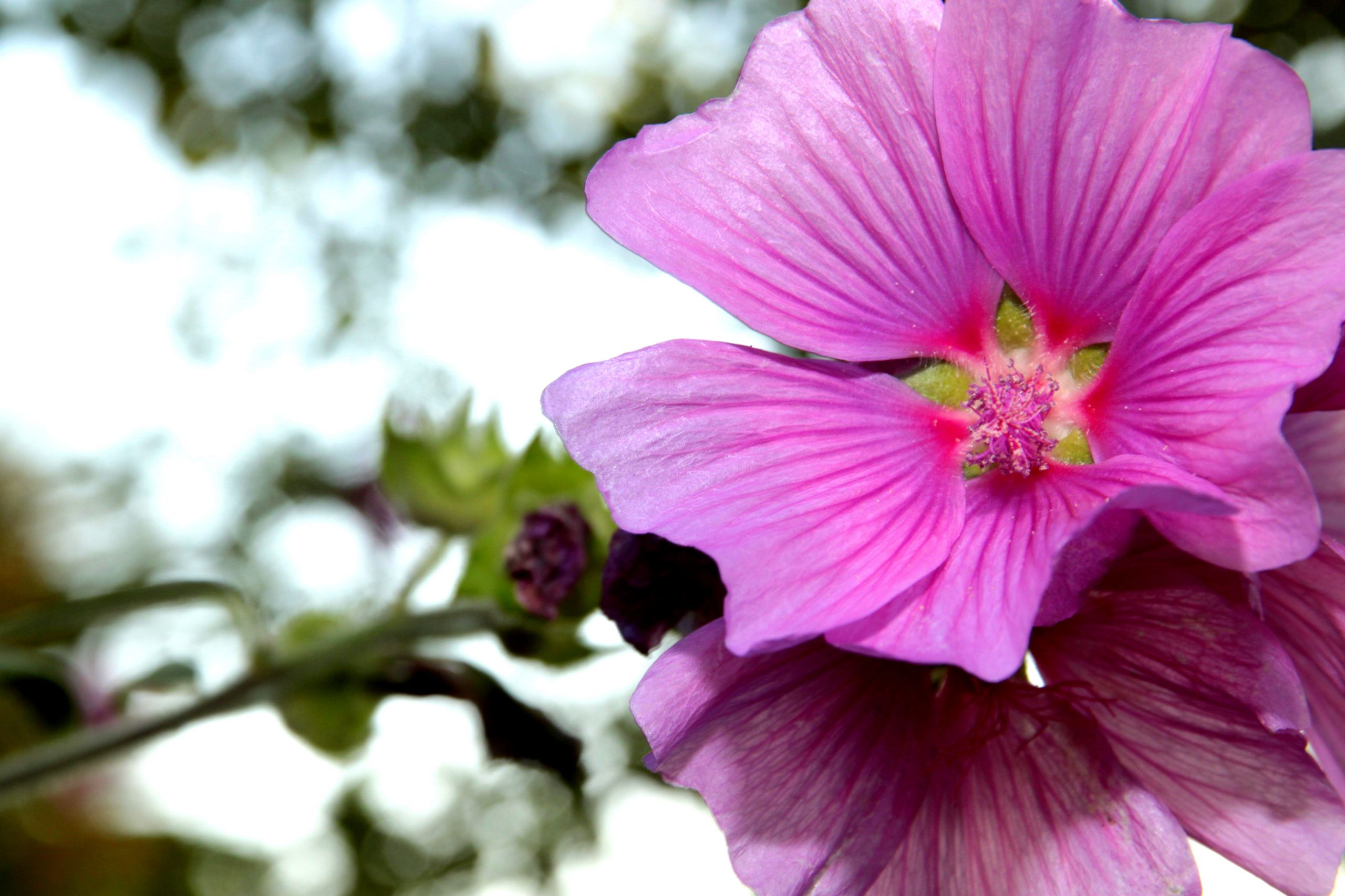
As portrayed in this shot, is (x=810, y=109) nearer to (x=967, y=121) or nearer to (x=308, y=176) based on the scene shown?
(x=967, y=121)

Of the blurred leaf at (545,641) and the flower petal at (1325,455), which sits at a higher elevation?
the flower petal at (1325,455)

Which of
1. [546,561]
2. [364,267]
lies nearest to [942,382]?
[546,561]

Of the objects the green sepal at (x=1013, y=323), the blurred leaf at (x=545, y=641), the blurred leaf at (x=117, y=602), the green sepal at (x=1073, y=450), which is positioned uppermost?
the green sepal at (x=1013, y=323)

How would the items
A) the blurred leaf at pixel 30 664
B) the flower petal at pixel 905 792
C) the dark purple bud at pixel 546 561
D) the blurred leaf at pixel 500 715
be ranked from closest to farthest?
the flower petal at pixel 905 792 < the dark purple bud at pixel 546 561 < the blurred leaf at pixel 500 715 < the blurred leaf at pixel 30 664

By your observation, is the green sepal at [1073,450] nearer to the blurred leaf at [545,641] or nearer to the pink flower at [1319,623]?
the pink flower at [1319,623]

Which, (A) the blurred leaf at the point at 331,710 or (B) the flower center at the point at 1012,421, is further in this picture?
(A) the blurred leaf at the point at 331,710

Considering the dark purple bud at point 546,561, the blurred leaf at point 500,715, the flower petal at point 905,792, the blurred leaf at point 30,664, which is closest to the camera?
the flower petal at point 905,792

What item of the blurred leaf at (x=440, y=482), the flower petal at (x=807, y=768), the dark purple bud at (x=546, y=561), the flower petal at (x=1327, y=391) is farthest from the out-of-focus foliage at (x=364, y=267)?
the flower petal at (x=1327, y=391)
